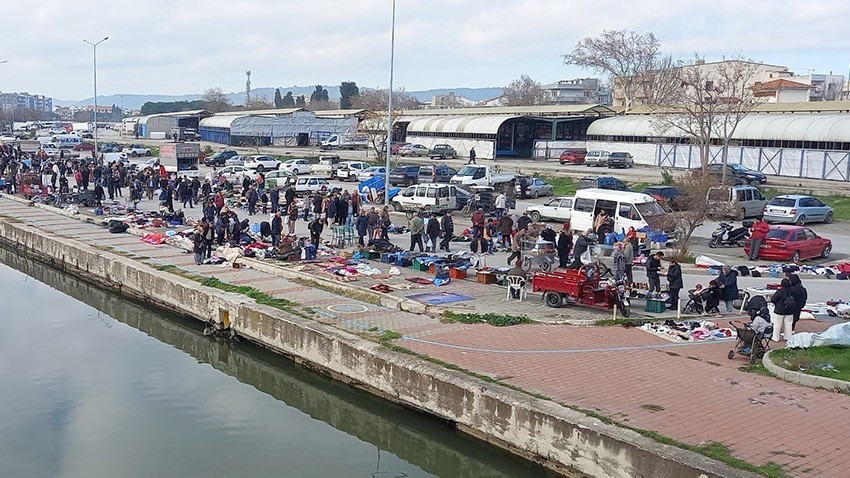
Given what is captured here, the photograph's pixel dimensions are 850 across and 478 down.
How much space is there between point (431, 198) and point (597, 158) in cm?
2492

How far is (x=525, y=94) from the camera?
142875 mm

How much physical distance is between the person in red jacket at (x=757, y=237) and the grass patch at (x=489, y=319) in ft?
37.2

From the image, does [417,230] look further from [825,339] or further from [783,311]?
[825,339]

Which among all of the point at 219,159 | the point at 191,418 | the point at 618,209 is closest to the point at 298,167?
the point at 219,159

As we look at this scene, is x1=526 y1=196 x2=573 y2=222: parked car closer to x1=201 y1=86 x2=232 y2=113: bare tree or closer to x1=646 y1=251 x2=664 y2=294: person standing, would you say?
x1=646 y1=251 x2=664 y2=294: person standing

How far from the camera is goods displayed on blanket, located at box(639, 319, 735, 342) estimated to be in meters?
16.1

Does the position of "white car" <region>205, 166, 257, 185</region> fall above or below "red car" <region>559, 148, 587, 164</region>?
below

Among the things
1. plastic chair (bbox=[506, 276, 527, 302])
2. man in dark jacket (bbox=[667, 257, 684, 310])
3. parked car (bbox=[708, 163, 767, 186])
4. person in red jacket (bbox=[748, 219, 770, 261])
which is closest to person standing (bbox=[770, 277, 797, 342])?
man in dark jacket (bbox=[667, 257, 684, 310])

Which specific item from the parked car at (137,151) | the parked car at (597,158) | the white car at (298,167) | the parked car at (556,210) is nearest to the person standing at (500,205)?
the parked car at (556,210)

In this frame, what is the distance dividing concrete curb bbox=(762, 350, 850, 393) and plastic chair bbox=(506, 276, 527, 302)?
6340 millimetres

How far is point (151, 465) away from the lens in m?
13.3

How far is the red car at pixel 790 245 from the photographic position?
24984mm

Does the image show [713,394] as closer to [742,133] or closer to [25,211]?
[25,211]

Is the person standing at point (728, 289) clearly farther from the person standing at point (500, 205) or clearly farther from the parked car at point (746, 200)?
the person standing at point (500, 205)
